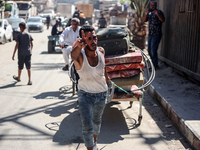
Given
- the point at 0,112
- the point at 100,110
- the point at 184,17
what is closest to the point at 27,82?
the point at 0,112

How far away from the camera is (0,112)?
6988 millimetres

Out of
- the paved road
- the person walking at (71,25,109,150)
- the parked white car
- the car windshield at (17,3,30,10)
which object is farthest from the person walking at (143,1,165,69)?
the car windshield at (17,3,30,10)

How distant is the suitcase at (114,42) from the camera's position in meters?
6.43

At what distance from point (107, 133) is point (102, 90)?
1563 mm

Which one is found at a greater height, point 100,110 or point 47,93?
point 100,110

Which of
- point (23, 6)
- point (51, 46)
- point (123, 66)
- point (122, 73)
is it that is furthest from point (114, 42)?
point (23, 6)

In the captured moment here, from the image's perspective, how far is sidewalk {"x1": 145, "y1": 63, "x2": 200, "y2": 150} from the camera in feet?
18.1

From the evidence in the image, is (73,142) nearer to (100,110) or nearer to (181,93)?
(100,110)

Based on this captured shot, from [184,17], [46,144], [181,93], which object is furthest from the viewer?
[184,17]

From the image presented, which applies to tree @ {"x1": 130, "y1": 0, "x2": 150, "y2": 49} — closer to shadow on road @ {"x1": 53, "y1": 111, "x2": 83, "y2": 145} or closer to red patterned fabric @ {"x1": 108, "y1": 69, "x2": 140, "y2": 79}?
red patterned fabric @ {"x1": 108, "y1": 69, "x2": 140, "y2": 79}

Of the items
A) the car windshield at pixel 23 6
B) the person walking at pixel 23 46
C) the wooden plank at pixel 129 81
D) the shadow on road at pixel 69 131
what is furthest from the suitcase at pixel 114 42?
the car windshield at pixel 23 6

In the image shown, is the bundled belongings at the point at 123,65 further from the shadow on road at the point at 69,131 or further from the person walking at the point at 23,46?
the person walking at the point at 23,46

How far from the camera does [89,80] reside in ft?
14.5

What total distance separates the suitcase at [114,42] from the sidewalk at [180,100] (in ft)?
5.29
